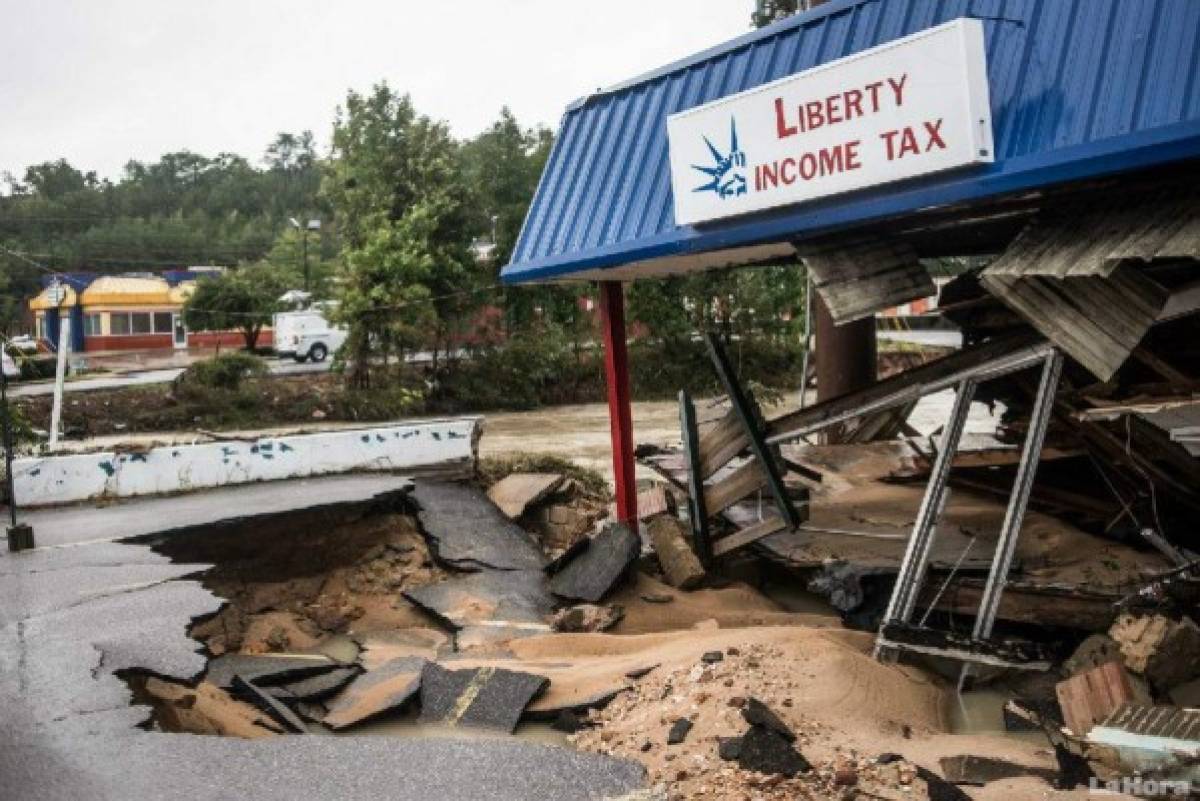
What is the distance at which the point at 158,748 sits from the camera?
5.23m

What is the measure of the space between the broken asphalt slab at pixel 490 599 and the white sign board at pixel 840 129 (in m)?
3.69

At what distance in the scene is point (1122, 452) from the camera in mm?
8578

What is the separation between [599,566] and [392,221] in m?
25.0

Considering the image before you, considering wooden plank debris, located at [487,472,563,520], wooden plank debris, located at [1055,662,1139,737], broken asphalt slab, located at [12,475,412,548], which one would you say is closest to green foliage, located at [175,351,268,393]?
broken asphalt slab, located at [12,475,412,548]

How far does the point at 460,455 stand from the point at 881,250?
691 centimetres

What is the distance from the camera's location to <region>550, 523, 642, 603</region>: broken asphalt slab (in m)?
9.06

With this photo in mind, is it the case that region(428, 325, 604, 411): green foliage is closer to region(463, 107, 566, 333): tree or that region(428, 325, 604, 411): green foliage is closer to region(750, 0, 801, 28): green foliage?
region(463, 107, 566, 333): tree

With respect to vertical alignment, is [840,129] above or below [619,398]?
above

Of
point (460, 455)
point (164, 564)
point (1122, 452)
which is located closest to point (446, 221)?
point (460, 455)

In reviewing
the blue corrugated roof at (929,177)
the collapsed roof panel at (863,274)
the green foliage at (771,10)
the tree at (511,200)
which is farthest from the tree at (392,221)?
the collapsed roof panel at (863,274)

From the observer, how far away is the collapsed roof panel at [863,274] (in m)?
6.90

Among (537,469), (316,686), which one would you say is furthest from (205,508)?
(316,686)

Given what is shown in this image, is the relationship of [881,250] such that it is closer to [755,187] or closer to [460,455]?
[755,187]

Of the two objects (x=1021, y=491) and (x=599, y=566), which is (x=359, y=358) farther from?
(x=1021, y=491)
